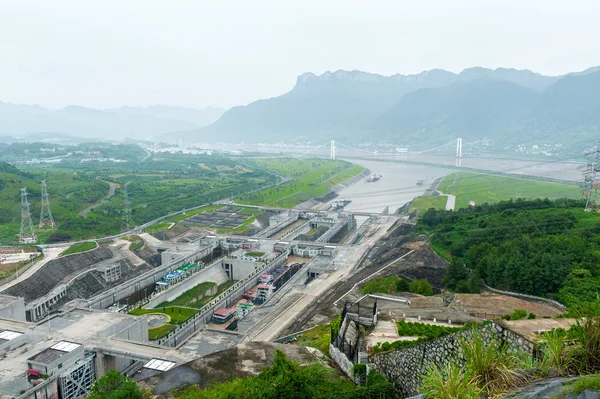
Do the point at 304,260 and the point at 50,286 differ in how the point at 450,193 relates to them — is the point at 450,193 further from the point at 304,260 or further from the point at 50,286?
the point at 50,286

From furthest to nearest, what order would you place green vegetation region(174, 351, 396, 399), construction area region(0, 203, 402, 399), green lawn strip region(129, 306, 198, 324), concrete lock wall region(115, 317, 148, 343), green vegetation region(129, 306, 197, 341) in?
green lawn strip region(129, 306, 198, 324), green vegetation region(129, 306, 197, 341), concrete lock wall region(115, 317, 148, 343), construction area region(0, 203, 402, 399), green vegetation region(174, 351, 396, 399)

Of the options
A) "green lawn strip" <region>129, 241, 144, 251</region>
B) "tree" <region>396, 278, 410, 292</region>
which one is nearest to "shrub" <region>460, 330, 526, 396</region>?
"tree" <region>396, 278, 410, 292</region>

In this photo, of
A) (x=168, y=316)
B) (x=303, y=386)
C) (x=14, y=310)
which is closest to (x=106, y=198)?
(x=14, y=310)

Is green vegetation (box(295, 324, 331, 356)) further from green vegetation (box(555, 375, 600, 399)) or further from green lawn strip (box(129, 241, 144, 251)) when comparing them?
green lawn strip (box(129, 241, 144, 251))

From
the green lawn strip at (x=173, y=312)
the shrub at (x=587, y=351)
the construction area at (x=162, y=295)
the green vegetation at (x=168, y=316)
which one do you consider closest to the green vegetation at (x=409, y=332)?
the shrub at (x=587, y=351)

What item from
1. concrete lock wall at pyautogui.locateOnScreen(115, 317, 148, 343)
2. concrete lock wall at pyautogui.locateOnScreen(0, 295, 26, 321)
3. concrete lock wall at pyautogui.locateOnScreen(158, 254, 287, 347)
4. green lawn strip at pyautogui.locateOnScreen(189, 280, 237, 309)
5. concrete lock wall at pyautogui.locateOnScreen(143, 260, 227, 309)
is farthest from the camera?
green lawn strip at pyautogui.locateOnScreen(189, 280, 237, 309)

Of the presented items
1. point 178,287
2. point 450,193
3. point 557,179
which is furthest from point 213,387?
point 557,179

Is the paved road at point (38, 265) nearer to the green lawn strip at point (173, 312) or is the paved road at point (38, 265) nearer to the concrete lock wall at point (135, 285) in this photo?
the concrete lock wall at point (135, 285)
